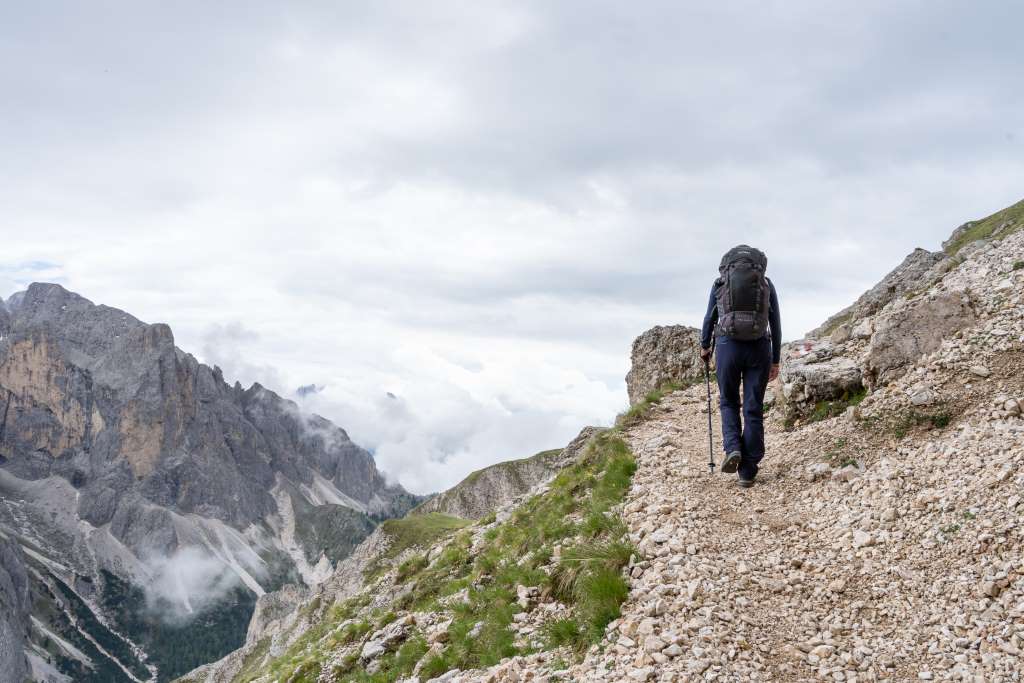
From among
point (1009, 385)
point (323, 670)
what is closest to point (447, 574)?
point (323, 670)

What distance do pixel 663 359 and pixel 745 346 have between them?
1604cm

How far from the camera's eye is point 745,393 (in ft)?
45.7

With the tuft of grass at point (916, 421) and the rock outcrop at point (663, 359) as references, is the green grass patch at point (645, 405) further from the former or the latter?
the tuft of grass at point (916, 421)

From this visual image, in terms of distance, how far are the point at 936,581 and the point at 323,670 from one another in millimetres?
14814

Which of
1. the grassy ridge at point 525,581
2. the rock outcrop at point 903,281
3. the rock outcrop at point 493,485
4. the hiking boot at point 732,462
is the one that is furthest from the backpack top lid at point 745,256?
the rock outcrop at point 493,485

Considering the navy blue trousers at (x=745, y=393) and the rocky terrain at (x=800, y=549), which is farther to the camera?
the navy blue trousers at (x=745, y=393)

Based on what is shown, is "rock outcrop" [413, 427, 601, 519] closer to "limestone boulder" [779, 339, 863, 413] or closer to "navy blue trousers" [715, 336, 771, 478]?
"limestone boulder" [779, 339, 863, 413]

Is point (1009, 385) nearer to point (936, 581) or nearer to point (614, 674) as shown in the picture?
point (936, 581)

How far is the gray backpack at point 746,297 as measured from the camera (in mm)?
13312

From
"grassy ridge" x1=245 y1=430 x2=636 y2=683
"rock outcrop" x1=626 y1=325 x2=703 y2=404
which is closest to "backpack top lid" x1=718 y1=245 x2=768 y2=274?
"grassy ridge" x1=245 y1=430 x2=636 y2=683

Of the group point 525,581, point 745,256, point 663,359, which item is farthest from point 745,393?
point 663,359

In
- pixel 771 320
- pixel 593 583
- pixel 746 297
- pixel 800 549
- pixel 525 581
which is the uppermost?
pixel 746 297

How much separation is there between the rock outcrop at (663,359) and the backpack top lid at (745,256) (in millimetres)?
14076

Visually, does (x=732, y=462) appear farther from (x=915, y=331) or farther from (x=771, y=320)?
(x=915, y=331)
